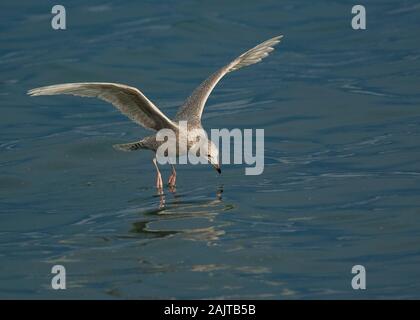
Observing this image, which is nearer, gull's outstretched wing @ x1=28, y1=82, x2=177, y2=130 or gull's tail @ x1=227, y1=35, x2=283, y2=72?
gull's outstretched wing @ x1=28, y1=82, x2=177, y2=130

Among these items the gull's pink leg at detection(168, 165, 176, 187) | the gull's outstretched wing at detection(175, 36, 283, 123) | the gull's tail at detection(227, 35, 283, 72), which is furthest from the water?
the gull's tail at detection(227, 35, 283, 72)

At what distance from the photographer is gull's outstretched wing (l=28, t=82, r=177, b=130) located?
13133mm

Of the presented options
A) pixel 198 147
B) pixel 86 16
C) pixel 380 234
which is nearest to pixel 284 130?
pixel 198 147

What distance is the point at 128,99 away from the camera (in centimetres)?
1391

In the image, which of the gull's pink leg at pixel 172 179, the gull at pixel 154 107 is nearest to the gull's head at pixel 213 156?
the gull at pixel 154 107

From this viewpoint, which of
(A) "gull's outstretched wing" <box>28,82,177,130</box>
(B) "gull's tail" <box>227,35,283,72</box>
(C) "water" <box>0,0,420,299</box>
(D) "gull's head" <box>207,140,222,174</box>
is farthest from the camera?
(B) "gull's tail" <box>227,35,283,72</box>

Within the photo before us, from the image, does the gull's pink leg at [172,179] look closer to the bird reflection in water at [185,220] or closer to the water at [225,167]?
the water at [225,167]

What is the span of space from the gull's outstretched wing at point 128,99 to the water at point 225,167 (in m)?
1.02

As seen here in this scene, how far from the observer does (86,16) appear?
2498 centimetres

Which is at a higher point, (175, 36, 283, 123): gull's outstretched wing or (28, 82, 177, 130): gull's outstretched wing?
(175, 36, 283, 123): gull's outstretched wing

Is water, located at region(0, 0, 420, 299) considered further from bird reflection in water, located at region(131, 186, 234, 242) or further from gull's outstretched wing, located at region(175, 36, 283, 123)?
gull's outstretched wing, located at region(175, 36, 283, 123)

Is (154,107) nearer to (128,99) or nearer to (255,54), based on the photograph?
(128,99)

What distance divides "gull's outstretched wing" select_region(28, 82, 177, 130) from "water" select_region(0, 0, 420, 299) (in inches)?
40.3

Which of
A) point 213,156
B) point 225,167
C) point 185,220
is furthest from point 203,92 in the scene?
point 185,220
